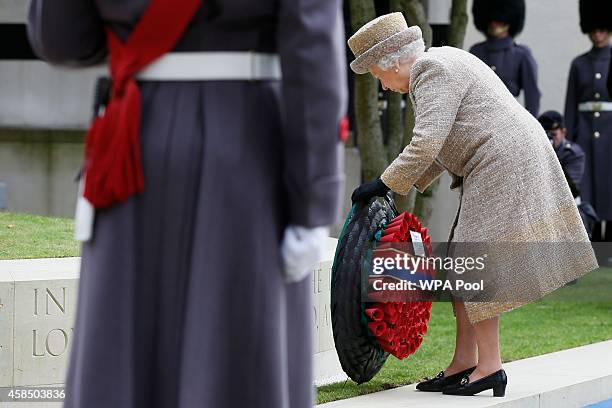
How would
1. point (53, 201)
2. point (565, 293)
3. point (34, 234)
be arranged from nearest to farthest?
point (34, 234), point (565, 293), point (53, 201)

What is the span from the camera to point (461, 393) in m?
5.94

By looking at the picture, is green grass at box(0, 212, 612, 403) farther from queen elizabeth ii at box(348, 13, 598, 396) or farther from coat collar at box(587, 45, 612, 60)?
coat collar at box(587, 45, 612, 60)

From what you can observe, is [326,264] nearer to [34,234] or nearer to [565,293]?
[34,234]

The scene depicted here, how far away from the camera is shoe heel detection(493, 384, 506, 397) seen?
5.93 meters

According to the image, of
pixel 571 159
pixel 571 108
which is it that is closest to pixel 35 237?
pixel 571 159

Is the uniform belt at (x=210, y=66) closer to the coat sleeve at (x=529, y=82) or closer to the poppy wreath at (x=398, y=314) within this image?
the poppy wreath at (x=398, y=314)

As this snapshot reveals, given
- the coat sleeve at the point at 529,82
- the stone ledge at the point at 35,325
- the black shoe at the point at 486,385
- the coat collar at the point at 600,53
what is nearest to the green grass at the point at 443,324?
the black shoe at the point at 486,385

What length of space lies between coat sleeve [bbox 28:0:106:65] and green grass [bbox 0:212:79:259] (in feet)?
11.8

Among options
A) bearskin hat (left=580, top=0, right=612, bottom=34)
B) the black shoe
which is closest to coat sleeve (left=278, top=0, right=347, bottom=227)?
the black shoe

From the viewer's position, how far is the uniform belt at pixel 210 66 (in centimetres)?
314

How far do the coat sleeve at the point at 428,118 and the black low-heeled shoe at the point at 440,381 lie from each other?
0.90 m

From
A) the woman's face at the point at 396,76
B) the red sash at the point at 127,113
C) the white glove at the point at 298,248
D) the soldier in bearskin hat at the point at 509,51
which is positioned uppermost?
the soldier in bearskin hat at the point at 509,51

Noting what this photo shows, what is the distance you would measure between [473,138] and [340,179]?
2.60 meters

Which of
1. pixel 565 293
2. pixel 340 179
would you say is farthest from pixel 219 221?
pixel 565 293
